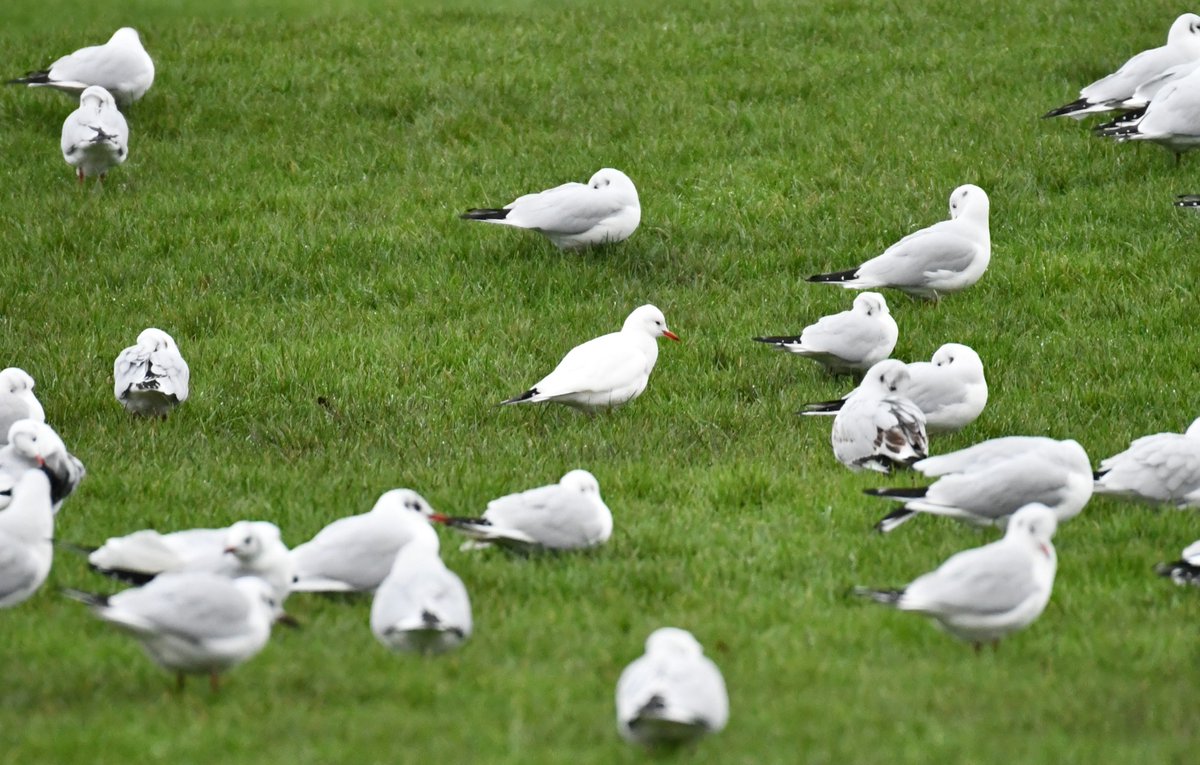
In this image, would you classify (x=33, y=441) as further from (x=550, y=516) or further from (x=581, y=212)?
(x=581, y=212)

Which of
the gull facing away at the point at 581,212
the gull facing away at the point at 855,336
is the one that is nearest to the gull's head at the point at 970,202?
Answer: the gull facing away at the point at 855,336

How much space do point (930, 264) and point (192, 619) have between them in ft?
23.0

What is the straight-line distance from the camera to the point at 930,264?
11.2m

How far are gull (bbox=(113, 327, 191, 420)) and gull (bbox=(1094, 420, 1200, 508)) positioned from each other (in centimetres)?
515

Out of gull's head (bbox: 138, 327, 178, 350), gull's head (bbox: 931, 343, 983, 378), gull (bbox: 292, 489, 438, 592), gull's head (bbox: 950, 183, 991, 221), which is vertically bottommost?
gull (bbox: 292, 489, 438, 592)

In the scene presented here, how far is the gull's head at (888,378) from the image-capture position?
883cm

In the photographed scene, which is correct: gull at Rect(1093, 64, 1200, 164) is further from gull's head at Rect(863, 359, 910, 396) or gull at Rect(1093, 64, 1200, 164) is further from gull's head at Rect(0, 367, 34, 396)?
gull's head at Rect(0, 367, 34, 396)

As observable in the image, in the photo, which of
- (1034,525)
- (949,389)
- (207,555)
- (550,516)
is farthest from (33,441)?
(949,389)

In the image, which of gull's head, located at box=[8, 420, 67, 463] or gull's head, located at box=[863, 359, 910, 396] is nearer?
gull's head, located at box=[8, 420, 67, 463]

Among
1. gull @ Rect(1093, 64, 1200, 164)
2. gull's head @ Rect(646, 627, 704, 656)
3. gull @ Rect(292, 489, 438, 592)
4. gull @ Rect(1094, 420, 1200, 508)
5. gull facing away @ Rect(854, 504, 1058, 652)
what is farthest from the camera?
gull @ Rect(1093, 64, 1200, 164)

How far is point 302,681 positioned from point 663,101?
11166mm

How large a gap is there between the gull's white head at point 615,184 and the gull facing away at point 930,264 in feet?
5.32

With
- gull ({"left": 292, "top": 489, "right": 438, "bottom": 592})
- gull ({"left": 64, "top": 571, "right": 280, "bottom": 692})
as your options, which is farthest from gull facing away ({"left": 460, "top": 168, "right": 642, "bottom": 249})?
gull ({"left": 64, "top": 571, "right": 280, "bottom": 692})

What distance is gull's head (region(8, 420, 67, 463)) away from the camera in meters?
7.45
